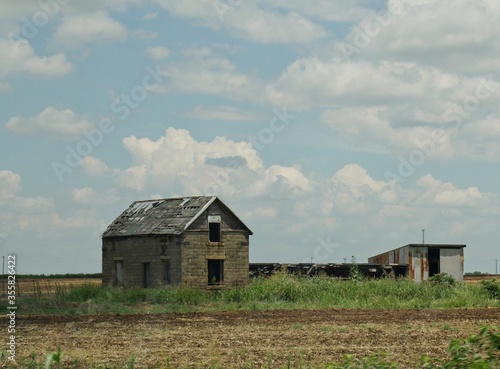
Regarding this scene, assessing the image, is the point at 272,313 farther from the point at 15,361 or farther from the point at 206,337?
the point at 15,361

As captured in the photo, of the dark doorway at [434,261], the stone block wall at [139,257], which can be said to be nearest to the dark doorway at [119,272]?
the stone block wall at [139,257]

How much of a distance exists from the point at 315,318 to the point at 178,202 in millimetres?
18010

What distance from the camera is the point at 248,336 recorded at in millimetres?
20812

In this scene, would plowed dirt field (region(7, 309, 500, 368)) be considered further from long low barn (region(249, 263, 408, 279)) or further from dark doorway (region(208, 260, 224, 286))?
long low barn (region(249, 263, 408, 279))

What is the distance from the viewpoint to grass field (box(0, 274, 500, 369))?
16.9 m

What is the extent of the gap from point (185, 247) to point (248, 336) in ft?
61.4

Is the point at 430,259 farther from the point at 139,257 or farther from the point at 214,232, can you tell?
the point at 139,257

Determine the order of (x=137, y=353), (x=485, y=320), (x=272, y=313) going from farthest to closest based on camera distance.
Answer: (x=272, y=313), (x=485, y=320), (x=137, y=353)

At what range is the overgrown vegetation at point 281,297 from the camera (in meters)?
32.1

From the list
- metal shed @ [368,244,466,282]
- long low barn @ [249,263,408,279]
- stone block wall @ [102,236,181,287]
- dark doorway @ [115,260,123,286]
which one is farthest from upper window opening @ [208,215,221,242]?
metal shed @ [368,244,466,282]

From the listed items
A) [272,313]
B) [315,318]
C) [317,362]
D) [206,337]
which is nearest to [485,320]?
[315,318]

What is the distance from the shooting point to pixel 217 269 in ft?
134

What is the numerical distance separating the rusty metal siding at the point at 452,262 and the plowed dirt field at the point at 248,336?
18331 millimetres

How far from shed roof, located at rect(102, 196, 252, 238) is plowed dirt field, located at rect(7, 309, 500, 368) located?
1190 centimetres
